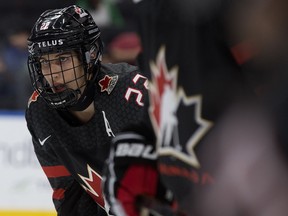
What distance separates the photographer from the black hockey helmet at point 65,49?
2330 mm

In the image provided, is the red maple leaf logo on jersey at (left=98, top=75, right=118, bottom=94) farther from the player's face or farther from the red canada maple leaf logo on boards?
the red canada maple leaf logo on boards

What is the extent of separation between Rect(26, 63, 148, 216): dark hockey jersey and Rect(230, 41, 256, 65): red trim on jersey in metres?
1.02

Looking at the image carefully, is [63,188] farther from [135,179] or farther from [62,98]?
[135,179]

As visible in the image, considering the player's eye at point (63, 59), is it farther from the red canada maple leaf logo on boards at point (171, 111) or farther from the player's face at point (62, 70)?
the red canada maple leaf logo on boards at point (171, 111)

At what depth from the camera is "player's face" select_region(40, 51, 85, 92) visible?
7.64 ft

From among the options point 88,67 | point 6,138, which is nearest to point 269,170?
point 88,67

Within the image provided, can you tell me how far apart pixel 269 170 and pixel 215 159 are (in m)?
0.10

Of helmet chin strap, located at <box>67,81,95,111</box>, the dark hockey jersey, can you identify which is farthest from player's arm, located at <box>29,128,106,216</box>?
helmet chin strap, located at <box>67,81,95,111</box>

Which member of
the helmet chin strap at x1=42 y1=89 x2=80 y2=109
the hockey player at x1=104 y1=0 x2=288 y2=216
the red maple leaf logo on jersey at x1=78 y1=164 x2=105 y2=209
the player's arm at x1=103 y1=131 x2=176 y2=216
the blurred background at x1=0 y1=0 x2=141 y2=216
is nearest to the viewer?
the hockey player at x1=104 y1=0 x2=288 y2=216

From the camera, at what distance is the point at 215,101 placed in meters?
1.35

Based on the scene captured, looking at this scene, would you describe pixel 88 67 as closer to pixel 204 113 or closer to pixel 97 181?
pixel 97 181

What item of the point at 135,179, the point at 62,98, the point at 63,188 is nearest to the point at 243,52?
the point at 135,179

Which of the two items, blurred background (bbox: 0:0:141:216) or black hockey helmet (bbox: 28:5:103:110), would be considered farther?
blurred background (bbox: 0:0:141:216)

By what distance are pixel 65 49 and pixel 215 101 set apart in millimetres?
1065
